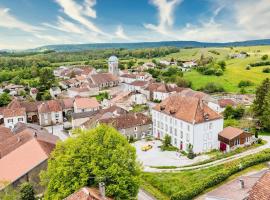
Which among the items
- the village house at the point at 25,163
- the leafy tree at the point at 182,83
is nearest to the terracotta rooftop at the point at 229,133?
the village house at the point at 25,163

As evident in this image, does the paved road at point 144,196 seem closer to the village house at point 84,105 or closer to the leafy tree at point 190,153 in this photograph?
the leafy tree at point 190,153

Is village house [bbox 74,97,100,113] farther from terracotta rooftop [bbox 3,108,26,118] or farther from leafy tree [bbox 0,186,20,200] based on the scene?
leafy tree [bbox 0,186,20,200]

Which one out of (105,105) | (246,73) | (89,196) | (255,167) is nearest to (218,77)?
(246,73)

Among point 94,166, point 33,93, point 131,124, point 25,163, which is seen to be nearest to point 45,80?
point 33,93

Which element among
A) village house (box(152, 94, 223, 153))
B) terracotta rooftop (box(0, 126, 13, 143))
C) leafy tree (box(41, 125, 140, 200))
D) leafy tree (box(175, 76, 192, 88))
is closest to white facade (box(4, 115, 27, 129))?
terracotta rooftop (box(0, 126, 13, 143))

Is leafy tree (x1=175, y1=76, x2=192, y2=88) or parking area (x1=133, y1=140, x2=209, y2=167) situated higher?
leafy tree (x1=175, y1=76, x2=192, y2=88)
